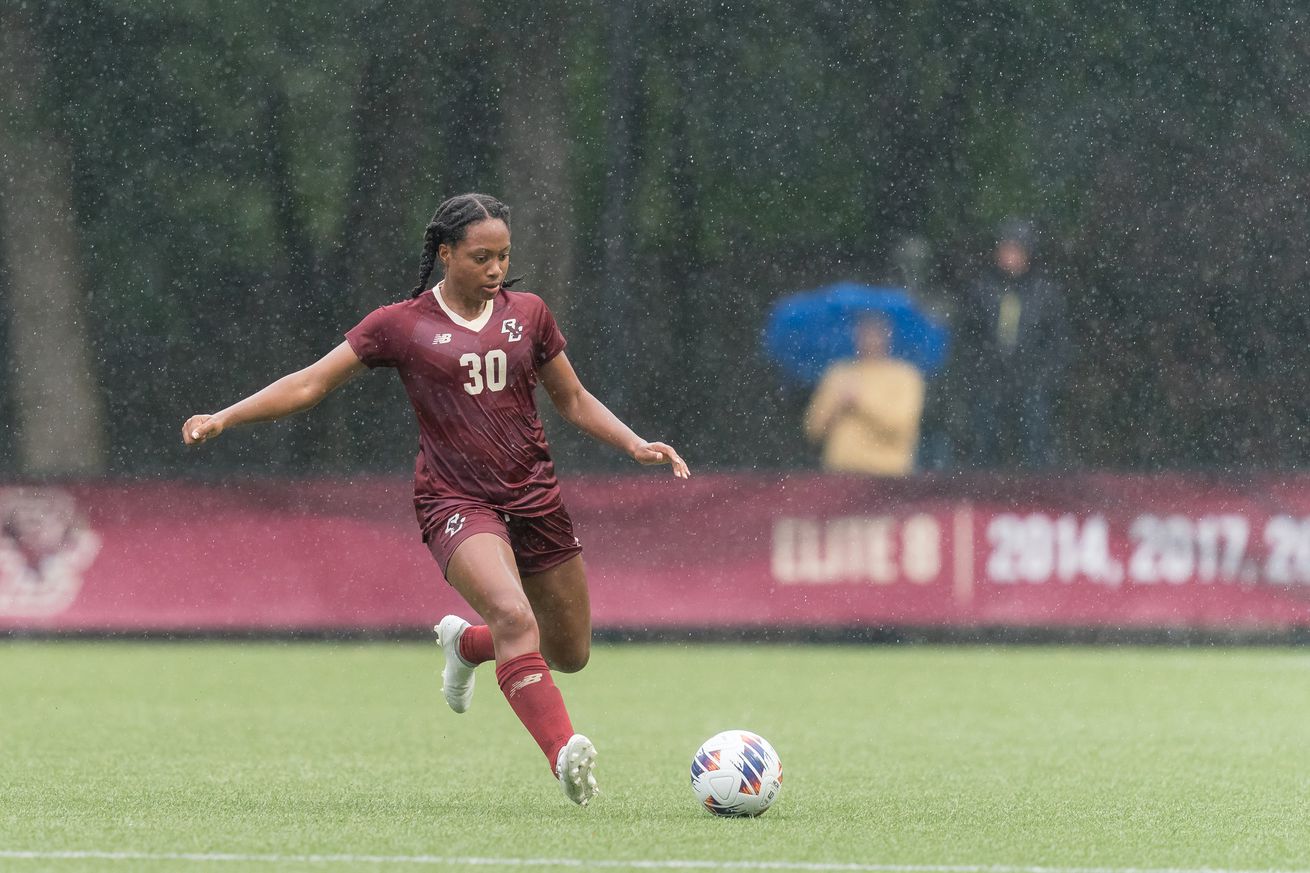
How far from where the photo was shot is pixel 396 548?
46.8 feet

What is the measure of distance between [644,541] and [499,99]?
11.2 feet

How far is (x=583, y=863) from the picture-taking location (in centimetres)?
602

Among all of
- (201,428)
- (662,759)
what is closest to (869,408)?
(662,759)

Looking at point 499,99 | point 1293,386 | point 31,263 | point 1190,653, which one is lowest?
point 1190,653

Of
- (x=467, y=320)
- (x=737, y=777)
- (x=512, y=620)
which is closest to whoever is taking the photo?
(x=737, y=777)

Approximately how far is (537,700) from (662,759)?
6.23 ft

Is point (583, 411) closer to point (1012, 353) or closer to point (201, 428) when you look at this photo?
point (201, 428)

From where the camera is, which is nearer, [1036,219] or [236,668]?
[236,668]

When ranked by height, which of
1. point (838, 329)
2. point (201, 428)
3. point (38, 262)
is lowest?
point (201, 428)

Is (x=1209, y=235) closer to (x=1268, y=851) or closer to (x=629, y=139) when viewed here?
(x=629, y=139)

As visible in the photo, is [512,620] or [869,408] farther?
[869,408]

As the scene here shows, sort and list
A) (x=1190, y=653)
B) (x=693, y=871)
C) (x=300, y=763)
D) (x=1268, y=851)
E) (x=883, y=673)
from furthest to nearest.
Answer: (x=1190, y=653), (x=883, y=673), (x=300, y=763), (x=1268, y=851), (x=693, y=871)

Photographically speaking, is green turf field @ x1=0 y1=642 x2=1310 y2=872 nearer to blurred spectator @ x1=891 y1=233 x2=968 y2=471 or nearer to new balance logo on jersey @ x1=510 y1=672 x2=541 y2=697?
new balance logo on jersey @ x1=510 y1=672 x2=541 y2=697

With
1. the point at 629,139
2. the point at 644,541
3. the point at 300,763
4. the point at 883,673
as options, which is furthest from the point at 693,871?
the point at 629,139
